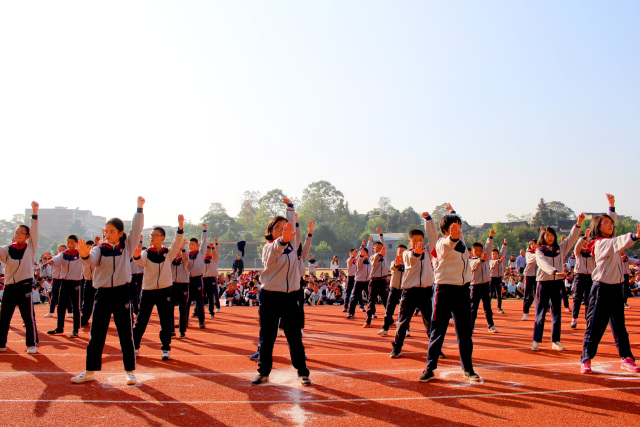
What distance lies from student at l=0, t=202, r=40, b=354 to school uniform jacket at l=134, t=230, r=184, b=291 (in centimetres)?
212

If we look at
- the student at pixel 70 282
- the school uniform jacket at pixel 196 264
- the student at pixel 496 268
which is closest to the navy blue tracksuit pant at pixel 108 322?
the student at pixel 70 282

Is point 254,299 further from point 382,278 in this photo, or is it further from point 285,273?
point 285,273

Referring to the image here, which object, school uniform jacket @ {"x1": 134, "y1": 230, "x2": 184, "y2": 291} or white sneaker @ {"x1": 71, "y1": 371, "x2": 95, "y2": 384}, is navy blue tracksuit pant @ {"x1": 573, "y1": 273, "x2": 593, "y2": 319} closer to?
school uniform jacket @ {"x1": 134, "y1": 230, "x2": 184, "y2": 291}

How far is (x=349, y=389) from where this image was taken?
6.17m

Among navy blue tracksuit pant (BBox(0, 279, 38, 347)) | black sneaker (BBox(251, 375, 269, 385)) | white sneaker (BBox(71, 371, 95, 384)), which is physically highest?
navy blue tracksuit pant (BBox(0, 279, 38, 347))

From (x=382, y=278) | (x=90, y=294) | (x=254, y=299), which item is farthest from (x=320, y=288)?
(x=90, y=294)

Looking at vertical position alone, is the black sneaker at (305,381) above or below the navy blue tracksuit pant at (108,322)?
below

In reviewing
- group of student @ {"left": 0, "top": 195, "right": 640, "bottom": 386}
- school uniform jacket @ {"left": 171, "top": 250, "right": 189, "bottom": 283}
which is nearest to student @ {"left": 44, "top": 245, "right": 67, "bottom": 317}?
school uniform jacket @ {"left": 171, "top": 250, "right": 189, "bottom": 283}

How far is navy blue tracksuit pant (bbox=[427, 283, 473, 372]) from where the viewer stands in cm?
632

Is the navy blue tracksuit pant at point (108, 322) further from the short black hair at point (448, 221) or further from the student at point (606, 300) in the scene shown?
the student at point (606, 300)

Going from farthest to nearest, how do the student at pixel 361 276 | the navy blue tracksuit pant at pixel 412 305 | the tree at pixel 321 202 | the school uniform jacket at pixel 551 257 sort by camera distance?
the tree at pixel 321 202 < the student at pixel 361 276 < the school uniform jacket at pixel 551 257 < the navy blue tracksuit pant at pixel 412 305

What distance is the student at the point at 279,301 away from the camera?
6.22 metres

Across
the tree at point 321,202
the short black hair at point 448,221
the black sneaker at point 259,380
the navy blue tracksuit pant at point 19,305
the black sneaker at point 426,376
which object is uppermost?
the tree at point 321,202

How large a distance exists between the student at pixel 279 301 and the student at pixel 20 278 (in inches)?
188
